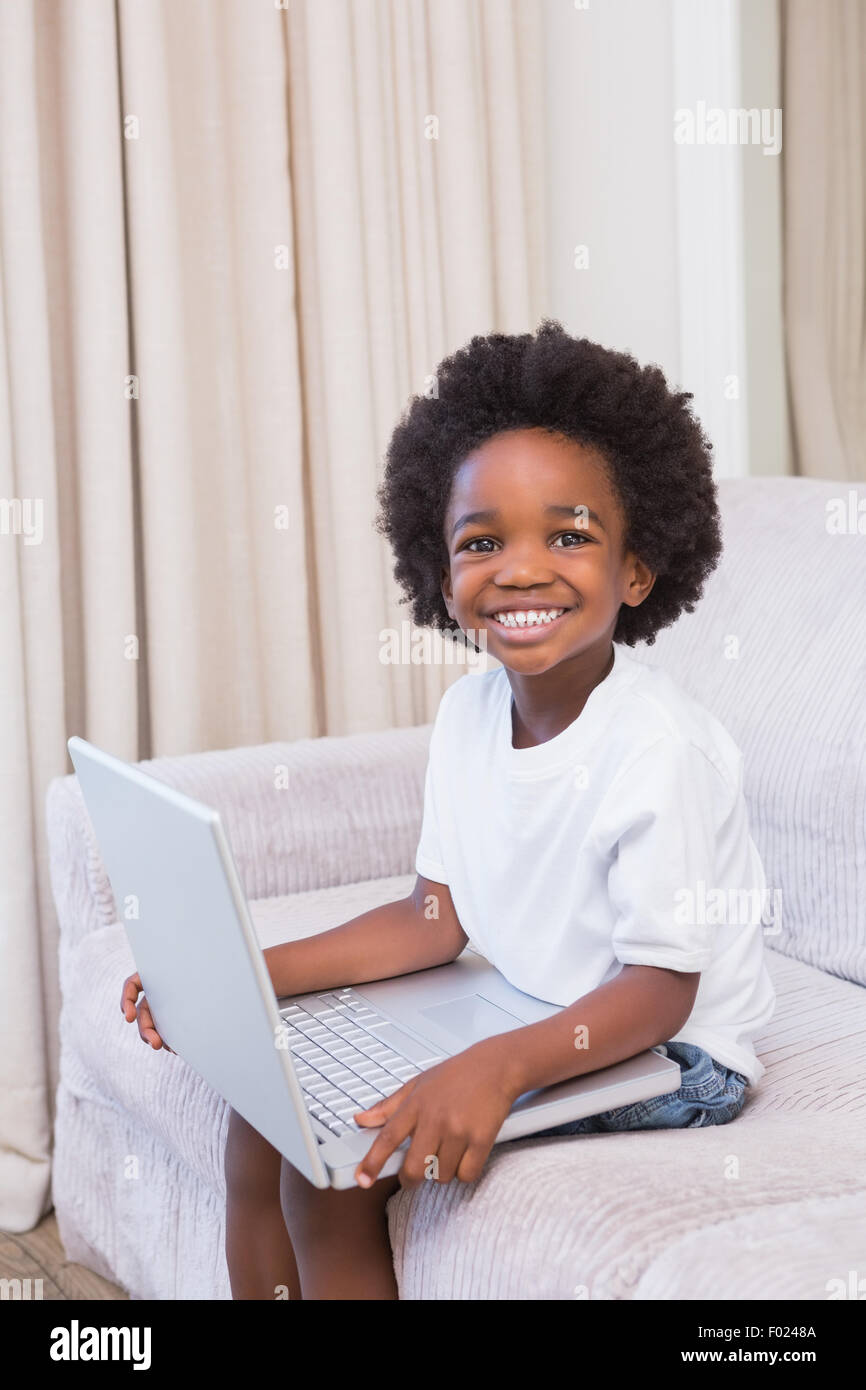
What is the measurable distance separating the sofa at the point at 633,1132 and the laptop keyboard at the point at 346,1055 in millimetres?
83

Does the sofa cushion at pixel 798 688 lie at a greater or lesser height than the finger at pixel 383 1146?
greater

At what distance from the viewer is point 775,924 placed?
142cm

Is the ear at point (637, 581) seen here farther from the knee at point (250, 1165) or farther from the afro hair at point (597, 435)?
the knee at point (250, 1165)

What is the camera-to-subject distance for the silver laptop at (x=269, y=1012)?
782mm

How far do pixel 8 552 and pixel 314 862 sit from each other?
0.54m

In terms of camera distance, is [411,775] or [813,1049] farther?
[411,775]

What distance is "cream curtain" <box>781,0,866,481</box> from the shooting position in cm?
196

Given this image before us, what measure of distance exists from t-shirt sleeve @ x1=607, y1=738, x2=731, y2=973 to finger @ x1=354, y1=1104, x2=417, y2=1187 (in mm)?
205

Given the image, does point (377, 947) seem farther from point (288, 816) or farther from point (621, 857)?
point (288, 816)

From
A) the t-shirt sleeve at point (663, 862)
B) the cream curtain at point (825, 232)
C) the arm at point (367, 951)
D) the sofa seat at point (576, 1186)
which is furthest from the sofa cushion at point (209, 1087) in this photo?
the cream curtain at point (825, 232)

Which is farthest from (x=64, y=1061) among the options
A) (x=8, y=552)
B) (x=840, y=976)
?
(x=840, y=976)

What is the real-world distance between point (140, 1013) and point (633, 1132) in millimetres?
389

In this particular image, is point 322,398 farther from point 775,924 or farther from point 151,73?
point 775,924

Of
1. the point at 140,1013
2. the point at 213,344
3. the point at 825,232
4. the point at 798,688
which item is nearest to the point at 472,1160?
the point at 140,1013
